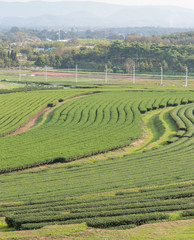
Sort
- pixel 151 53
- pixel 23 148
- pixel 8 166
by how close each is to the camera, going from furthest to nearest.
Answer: pixel 151 53
pixel 23 148
pixel 8 166

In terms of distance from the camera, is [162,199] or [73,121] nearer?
[162,199]

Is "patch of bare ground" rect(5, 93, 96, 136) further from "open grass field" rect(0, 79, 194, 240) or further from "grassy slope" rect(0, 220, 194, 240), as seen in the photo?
"grassy slope" rect(0, 220, 194, 240)

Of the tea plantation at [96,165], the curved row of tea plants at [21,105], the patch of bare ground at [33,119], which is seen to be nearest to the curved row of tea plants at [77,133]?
the tea plantation at [96,165]

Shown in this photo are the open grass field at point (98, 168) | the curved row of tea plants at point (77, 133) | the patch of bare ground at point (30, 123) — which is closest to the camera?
the open grass field at point (98, 168)

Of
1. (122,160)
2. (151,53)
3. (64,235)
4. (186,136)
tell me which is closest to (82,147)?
(122,160)

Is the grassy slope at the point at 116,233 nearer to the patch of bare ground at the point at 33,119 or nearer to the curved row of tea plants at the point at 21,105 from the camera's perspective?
the curved row of tea plants at the point at 21,105

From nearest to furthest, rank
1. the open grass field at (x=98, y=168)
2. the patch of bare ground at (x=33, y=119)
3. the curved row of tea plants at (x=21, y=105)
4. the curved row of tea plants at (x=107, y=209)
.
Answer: the open grass field at (x=98, y=168) < the curved row of tea plants at (x=107, y=209) < the patch of bare ground at (x=33, y=119) < the curved row of tea plants at (x=21, y=105)

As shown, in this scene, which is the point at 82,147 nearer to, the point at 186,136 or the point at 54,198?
the point at 186,136
